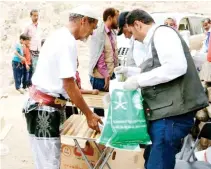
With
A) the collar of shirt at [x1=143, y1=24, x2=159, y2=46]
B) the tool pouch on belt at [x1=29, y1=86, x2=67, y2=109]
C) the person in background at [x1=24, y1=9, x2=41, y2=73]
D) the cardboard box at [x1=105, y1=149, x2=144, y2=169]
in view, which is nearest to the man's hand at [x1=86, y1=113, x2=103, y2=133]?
the tool pouch on belt at [x1=29, y1=86, x2=67, y2=109]

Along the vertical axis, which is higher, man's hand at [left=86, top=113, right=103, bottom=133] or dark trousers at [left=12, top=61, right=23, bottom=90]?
man's hand at [left=86, top=113, right=103, bottom=133]

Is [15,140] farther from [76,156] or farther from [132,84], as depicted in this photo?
[132,84]

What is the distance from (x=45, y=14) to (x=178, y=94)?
1591 cm

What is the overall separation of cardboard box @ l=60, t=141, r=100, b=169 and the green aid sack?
2.32 ft

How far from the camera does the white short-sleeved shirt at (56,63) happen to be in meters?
2.96

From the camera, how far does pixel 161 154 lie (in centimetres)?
283

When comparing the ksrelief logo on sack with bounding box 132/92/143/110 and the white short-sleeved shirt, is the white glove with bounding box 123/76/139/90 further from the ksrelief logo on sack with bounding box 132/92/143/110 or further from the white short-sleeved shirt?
the white short-sleeved shirt

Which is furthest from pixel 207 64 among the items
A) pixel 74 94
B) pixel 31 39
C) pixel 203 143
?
pixel 31 39

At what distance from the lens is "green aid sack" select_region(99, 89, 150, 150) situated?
2.82 m

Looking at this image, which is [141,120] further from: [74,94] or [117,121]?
[74,94]

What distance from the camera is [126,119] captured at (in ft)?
9.24

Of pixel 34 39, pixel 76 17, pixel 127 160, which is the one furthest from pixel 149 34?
pixel 34 39

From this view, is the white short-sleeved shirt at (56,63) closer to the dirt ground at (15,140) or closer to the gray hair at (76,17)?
the gray hair at (76,17)

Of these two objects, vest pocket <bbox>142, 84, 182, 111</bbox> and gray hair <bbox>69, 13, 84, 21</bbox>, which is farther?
gray hair <bbox>69, 13, 84, 21</bbox>
